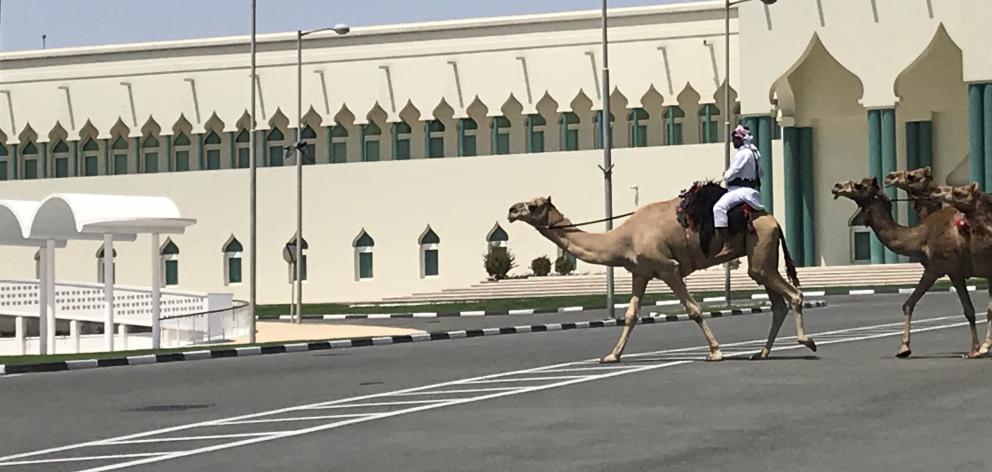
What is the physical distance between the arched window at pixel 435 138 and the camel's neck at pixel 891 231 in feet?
172

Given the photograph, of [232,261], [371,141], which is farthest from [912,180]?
[232,261]

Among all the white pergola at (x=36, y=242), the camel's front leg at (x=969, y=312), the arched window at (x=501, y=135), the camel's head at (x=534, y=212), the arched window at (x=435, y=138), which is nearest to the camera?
the camel's front leg at (x=969, y=312)

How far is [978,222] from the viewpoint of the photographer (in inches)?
792

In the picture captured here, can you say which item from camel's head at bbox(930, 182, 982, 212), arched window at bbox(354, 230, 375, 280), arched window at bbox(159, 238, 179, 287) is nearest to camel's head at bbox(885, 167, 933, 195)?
camel's head at bbox(930, 182, 982, 212)

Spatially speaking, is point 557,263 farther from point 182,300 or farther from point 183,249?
point 182,300

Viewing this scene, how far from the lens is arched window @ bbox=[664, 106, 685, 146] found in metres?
69.2

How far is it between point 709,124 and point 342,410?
5353cm

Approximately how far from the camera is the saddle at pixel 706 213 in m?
20.6

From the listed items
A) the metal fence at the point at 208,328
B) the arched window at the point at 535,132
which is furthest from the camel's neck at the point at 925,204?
the arched window at the point at 535,132

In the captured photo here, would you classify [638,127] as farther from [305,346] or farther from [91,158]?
[305,346]

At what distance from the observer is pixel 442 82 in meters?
72.4

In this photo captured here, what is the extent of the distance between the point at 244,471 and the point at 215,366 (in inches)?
565

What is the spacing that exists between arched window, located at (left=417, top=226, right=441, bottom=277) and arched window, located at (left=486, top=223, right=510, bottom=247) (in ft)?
6.84

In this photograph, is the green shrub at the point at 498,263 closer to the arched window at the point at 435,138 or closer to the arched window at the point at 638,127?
the arched window at the point at 638,127
